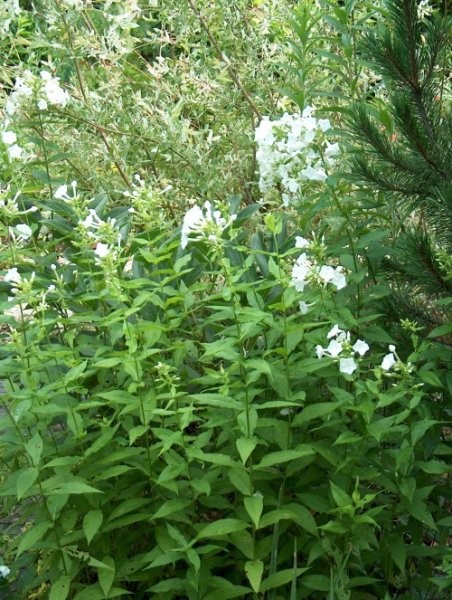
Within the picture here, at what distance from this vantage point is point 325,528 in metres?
2.60

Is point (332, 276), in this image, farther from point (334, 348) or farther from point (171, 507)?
point (171, 507)

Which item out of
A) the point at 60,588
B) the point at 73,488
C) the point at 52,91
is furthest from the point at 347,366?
the point at 52,91

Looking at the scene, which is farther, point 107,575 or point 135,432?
point 107,575

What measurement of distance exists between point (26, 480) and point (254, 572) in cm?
62

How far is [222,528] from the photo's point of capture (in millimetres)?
2650

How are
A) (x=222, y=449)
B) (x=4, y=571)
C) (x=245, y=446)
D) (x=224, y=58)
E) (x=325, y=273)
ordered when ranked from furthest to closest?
(x=224, y=58), (x=4, y=571), (x=222, y=449), (x=325, y=273), (x=245, y=446)

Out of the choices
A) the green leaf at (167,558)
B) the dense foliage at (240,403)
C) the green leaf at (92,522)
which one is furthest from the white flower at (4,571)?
the green leaf at (167,558)

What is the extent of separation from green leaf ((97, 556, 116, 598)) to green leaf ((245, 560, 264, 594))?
36 cm

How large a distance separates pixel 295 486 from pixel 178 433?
0.46 m

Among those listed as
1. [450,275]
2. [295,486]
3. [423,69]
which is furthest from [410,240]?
[295,486]

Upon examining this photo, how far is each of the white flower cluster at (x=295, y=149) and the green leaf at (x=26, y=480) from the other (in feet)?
3.57

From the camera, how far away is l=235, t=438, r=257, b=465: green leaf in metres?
2.51

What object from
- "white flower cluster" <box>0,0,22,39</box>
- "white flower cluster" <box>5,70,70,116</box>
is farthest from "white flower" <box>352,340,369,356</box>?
"white flower cluster" <box>0,0,22,39</box>

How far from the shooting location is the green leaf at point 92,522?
8.75 feet
